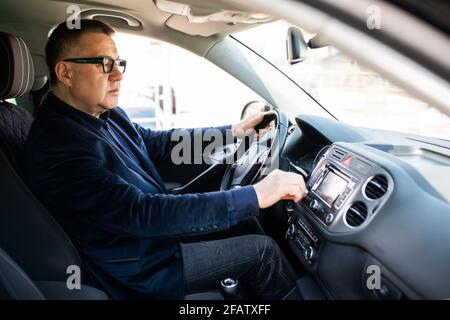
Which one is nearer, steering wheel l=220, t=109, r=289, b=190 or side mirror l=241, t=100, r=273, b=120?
steering wheel l=220, t=109, r=289, b=190

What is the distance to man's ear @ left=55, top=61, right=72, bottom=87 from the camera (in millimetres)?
1545

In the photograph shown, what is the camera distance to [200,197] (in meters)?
1.33

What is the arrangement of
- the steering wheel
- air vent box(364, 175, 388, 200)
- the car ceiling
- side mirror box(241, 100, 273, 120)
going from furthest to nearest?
side mirror box(241, 100, 273, 120) → the car ceiling → the steering wheel → air vent box(364, 175, 388, 200)

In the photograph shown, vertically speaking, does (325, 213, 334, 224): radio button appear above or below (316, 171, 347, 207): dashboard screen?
below

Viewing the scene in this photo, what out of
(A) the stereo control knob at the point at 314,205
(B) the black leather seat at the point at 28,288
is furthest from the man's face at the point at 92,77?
(A) the stereo control knob at the point at 314,205

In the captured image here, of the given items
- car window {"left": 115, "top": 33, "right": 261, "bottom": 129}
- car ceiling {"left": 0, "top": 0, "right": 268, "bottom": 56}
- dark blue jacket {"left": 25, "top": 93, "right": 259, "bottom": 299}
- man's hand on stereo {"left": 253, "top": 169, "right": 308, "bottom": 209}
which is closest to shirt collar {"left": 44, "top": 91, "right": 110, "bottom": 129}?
dark blue jacket {"left": 25, "top": 93, "right": 259, "bottom": 299}

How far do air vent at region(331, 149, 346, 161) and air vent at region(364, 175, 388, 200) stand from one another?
0.22m

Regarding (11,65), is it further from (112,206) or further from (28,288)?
(28,288)

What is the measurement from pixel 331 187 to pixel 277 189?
256 millimetres

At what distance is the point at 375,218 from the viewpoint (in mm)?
1235

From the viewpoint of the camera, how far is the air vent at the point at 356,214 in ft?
4.24

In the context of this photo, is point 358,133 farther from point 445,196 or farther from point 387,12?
point 387,12

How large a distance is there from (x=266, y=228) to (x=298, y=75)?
39.3 inches

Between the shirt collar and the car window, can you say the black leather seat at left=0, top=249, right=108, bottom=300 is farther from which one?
the car window
